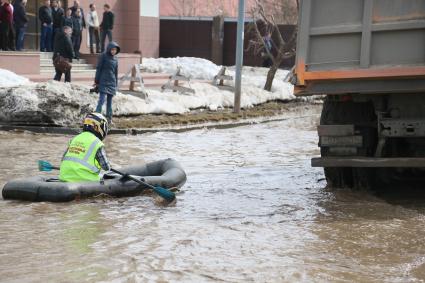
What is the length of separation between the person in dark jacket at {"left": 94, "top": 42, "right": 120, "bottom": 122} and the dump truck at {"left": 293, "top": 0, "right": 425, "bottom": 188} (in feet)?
24.3

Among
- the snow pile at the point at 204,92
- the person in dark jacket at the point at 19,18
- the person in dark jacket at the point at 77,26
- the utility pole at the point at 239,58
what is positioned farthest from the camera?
the person in dark jacket at the point at 77,26

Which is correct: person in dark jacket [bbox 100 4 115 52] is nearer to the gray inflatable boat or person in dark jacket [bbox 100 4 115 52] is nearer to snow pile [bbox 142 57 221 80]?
snow pile [bbox 142 57 221 80]

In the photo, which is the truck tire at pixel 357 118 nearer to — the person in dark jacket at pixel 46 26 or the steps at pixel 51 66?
the steps at pixel 51 66

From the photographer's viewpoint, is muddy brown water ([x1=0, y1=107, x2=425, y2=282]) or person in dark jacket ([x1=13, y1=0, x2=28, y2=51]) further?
person in dark jacket ([x1=13, y1=0, x2=28, y2=51])

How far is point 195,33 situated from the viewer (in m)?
37.1

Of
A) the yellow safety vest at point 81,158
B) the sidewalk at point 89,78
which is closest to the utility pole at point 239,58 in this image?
the sidewalk at point 89,78

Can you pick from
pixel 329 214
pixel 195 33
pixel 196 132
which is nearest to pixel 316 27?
pixel 329 214

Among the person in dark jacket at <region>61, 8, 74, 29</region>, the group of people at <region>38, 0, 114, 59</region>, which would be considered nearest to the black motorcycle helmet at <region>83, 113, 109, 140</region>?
the group of people at <region>38, 0, 114, 59</region>

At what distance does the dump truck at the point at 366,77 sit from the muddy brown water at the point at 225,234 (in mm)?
568

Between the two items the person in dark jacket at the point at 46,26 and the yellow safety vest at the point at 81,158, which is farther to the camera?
the person in dark jacket at the point at 46,26

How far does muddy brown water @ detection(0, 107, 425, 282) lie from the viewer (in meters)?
5.95

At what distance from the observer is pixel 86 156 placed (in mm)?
8750

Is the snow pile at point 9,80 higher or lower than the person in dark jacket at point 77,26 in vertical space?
lower

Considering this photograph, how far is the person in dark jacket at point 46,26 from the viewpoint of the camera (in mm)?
22812
